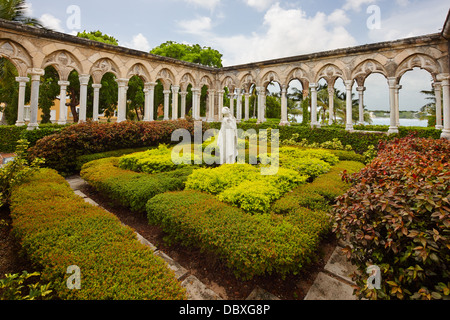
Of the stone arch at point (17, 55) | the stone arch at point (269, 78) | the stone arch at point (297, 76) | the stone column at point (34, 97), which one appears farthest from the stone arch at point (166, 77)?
the stone arch at point (297, 76)

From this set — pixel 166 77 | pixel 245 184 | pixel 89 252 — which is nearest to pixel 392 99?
pixel 245 184

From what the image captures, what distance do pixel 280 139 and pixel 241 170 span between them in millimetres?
9436

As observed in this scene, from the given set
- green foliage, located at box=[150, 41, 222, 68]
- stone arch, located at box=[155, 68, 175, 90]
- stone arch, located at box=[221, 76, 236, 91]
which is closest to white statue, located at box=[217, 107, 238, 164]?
stone arch, located at box=[155, 68, 175, 90]

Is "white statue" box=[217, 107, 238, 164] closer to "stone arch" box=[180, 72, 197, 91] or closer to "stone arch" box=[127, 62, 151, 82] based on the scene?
"stone arch" box=[127, 62, 151, 82]

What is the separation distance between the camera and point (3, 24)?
10438mm

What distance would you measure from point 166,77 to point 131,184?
13.9m

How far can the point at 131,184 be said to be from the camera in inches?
205

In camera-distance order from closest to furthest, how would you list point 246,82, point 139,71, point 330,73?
point 330,73
point 139,71
point 246,82

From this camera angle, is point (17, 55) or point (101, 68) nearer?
point (17, 55)

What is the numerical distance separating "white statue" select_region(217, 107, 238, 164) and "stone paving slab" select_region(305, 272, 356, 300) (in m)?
4.59

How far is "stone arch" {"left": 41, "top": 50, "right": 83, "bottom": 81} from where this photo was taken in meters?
12.1

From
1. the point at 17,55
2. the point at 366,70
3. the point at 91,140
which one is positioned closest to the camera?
the point at 91,140

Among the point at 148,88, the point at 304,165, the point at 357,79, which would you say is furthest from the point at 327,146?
the point at 148,88

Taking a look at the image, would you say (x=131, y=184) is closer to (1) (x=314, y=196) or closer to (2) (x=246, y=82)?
(1) (x=314, y=196)
